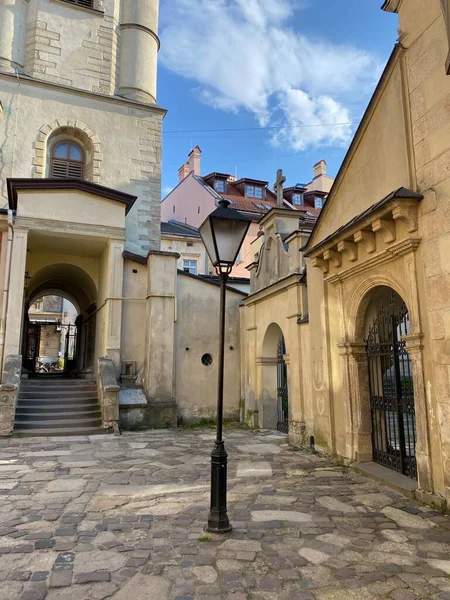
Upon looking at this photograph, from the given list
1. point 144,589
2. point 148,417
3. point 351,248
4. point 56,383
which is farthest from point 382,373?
point 56,383

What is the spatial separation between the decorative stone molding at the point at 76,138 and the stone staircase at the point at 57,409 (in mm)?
7325

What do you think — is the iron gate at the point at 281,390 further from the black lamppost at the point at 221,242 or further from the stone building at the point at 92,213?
the black lamppost at the point at 221,242

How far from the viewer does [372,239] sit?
6.34m

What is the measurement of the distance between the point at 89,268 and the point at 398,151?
1150 cm

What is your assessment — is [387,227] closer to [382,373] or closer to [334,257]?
[334,257]

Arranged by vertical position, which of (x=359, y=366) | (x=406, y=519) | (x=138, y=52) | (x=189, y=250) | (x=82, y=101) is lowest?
(x=406, y=519)

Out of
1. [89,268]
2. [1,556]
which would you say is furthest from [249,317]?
[1,556]

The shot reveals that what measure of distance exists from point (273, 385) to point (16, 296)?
703 cm

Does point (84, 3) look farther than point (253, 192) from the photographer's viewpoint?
No

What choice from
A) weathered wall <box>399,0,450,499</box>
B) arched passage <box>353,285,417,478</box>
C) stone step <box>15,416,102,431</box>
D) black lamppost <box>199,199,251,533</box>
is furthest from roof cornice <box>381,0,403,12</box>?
stone step <box>15,416,102,431</box>

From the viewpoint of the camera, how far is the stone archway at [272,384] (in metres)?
11.4

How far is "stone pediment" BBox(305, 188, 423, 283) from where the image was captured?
542 centimetres

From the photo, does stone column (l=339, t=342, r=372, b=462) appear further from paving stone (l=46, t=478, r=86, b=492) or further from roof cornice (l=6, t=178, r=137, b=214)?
roof cornice (l=6, t=178, r=137, b=214)

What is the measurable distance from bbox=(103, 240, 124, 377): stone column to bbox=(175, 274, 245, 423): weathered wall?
5.48 feet
